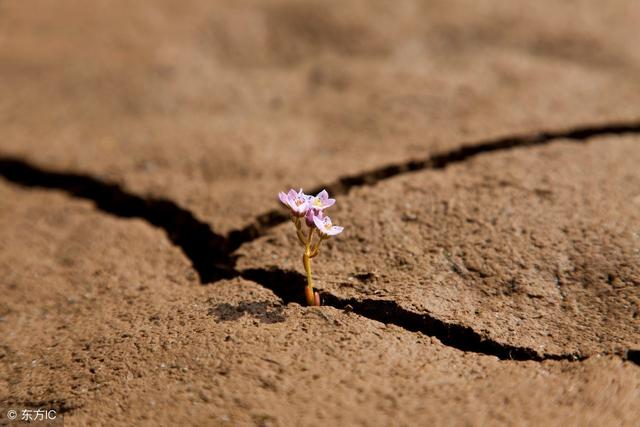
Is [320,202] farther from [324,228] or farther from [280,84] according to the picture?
[280,84]

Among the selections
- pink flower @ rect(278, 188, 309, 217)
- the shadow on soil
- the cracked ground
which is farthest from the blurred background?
pink flower @ rect(278, 188, 309, 217)

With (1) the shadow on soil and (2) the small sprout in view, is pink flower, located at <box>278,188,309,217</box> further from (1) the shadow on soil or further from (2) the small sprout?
(1) the shadow on soil

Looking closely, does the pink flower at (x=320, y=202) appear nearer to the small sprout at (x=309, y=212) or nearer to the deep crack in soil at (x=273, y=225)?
the small sprout at (x=309, y=212)

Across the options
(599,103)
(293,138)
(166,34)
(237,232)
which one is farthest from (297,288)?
(166,34)

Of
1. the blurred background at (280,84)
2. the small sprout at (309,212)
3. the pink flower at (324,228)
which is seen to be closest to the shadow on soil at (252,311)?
the small sprout at (309,212)

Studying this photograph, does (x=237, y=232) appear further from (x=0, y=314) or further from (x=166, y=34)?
(x=166, y=34)
